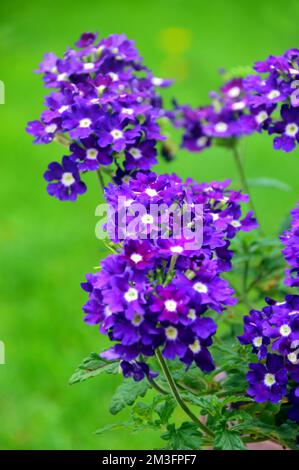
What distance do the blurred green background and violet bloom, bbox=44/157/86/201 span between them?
0.92m

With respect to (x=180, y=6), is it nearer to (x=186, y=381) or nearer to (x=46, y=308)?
(x=46, y=308)

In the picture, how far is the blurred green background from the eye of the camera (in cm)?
277

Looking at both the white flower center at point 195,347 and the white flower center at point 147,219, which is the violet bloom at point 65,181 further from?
the white flower center at point 195,347

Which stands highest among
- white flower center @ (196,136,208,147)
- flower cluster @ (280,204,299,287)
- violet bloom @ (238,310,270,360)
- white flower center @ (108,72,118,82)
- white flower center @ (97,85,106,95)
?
white flower center @ (196,136,208,147)

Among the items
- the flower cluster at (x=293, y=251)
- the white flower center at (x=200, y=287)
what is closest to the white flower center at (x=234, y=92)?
the flower cluster at (x=293, y=251)

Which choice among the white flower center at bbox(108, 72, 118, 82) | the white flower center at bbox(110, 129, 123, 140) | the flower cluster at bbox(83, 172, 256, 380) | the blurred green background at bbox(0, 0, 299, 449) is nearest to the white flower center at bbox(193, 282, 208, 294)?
the flower cluster at bbox(83, 172, 256, 380)

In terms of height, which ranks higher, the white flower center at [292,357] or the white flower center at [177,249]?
the white flower center at [177,249]

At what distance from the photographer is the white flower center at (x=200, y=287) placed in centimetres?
112

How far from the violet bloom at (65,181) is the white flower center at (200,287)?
48 centimetres

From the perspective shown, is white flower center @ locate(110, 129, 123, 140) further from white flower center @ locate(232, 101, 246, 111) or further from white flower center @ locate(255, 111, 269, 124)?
white flower center @ locate(232, 101, 246, 111)

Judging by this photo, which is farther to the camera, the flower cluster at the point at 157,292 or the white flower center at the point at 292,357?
the white flower center at the point at 292,357

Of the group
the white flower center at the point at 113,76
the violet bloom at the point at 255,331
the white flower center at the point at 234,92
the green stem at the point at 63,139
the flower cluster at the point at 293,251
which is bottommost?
the violet bloom at the point at 255,331
